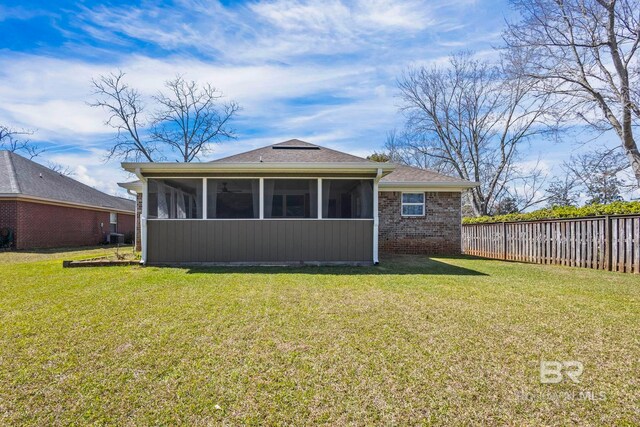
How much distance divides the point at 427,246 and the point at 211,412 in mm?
11071

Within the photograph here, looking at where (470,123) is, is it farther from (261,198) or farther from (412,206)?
(261,198)

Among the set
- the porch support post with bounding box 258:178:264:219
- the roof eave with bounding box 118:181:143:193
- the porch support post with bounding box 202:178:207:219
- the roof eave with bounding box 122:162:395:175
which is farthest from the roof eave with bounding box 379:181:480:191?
the roof eave with bounding box 118:181:143:193

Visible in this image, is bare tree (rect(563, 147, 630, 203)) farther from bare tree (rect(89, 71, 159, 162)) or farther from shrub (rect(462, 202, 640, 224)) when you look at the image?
bare tree (rect(89, 71, 159, 162))

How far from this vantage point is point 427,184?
1205cm

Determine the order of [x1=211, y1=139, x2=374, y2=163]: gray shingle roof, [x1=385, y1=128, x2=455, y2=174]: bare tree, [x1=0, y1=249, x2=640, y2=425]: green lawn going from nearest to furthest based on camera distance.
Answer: [x1=0, y1=249, x2=640, y2=425]: green lawn → [x1=211, y1=139, x2=374, y2=163]: gray shingle roof → [x1=385, y1=128, x2=455, y2=174]: bare tree

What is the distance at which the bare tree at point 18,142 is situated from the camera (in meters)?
26.3

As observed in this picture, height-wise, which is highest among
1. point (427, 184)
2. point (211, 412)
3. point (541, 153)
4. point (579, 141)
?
point (541, 153)

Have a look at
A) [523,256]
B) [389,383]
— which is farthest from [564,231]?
[389,383]

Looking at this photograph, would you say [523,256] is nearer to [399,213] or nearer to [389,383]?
[399,213]

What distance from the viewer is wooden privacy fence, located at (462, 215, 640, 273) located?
24.9 feet

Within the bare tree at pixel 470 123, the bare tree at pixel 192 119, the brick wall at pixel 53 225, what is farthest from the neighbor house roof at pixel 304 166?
the bare tree at pixel 192 119

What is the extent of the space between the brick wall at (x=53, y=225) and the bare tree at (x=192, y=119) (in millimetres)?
9363

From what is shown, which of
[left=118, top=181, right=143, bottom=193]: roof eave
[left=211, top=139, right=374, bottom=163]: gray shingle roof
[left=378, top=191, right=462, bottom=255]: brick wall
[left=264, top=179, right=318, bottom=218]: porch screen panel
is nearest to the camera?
[left=264, top=179, right=318, bottom=218]: porch screen panel

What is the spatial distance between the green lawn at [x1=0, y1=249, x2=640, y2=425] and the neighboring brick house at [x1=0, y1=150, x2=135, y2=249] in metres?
11.0
